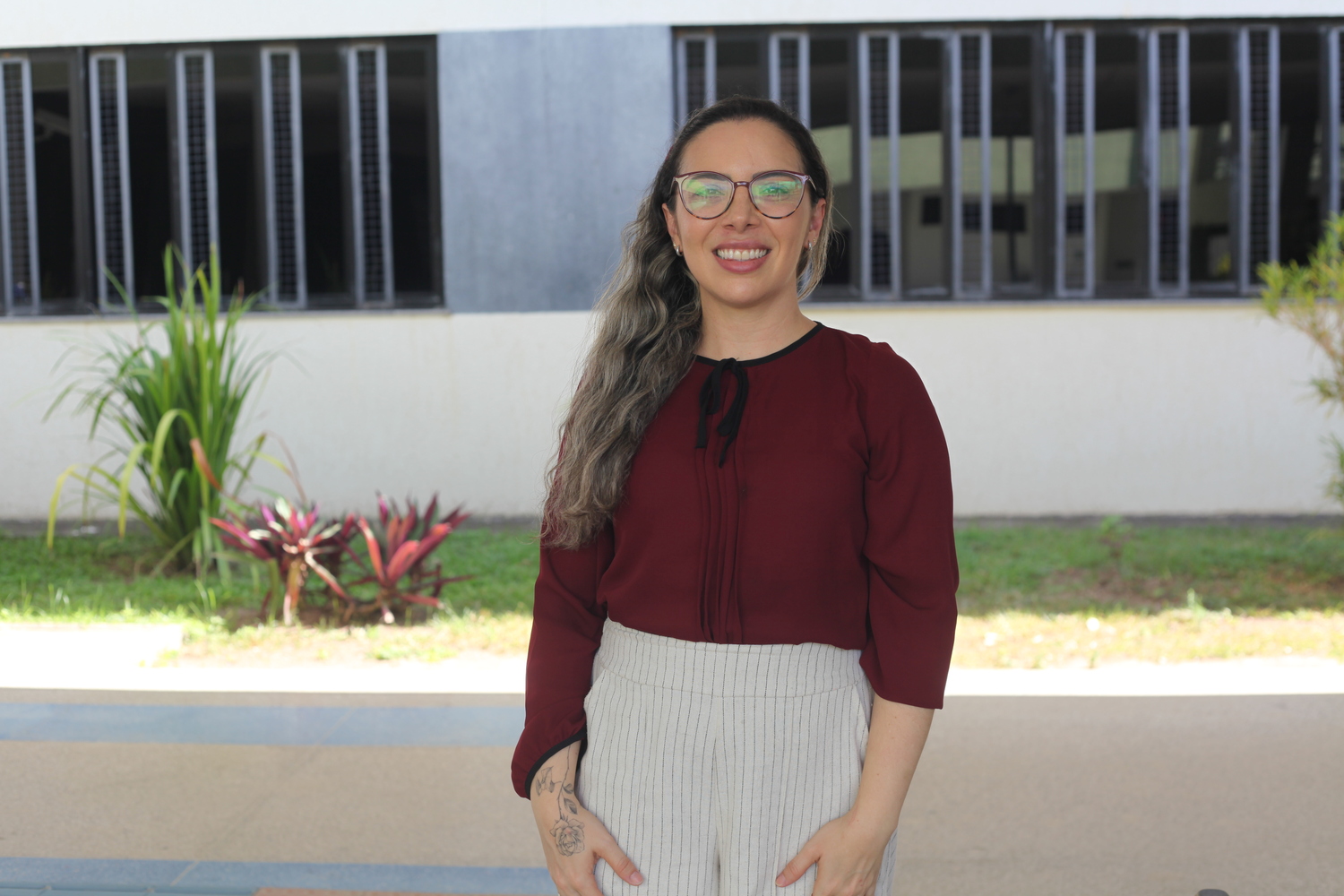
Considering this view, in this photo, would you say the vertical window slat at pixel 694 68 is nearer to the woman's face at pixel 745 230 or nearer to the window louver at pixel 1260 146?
the window louver at pixel 1260 146

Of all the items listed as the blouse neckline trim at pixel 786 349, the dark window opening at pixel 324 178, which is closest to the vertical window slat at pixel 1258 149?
the dark window opening at pixel 324 178

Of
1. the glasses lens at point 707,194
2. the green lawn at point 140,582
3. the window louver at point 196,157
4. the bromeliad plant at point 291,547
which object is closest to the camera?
the glasses lens at point 707,194

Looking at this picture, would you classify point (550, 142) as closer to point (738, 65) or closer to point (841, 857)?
point (738, 65)

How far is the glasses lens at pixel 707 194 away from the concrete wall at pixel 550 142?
6.41 meters

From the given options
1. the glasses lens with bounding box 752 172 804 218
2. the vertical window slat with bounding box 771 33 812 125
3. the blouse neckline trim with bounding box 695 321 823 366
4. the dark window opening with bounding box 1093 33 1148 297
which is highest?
the vertical window slat with bounding box 771 33 812 125

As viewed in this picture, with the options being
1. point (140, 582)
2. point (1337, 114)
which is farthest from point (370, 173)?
point (1337, 114)

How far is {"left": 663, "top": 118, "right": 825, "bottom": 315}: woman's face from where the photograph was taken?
5.07ft

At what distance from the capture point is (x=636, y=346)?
5.52ft

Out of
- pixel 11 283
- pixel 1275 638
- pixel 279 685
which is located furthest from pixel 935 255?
→ pixel 11 283

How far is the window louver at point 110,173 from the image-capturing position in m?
8.33

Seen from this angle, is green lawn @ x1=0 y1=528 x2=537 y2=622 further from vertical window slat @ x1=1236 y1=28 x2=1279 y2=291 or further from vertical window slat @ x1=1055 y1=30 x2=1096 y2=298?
vertical window slat @ x1=1236 y1=28 x2=1279 y2=291

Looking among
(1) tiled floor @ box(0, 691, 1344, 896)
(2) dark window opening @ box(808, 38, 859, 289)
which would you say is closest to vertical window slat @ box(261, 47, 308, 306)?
(2) dark window opening @ box(808, 38, 859, 289)

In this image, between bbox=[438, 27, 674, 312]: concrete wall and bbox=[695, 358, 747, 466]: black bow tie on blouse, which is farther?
bbox=[438, 27, 674, 312]: concrete wall

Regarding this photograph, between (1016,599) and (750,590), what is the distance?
4752mm
